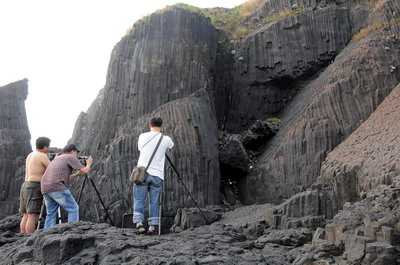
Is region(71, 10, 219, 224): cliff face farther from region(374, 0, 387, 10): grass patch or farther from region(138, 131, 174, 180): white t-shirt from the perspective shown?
region(374, 0, 387, 10): grass patch

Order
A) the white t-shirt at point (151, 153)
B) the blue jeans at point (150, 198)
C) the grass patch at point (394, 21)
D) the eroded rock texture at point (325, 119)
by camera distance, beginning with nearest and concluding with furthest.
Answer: the blue jeans at point (150, 198), the white t-shirt at point (151, 153), the eroded rock texture at point (325, 119), the grass patch at point (394, 21)

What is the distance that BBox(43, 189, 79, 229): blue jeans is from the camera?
32.4ft

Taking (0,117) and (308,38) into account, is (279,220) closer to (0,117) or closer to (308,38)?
(308,38)

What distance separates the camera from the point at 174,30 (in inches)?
745

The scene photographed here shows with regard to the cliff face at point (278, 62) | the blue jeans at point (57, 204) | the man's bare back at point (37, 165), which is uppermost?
the cliff face at point (278, 62)

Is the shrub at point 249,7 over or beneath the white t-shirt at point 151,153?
over

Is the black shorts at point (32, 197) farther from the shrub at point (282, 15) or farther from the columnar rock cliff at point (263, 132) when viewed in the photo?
the shrub at point (282, 15)

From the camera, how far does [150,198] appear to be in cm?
961

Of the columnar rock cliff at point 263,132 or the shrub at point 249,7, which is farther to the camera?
the shrub at point 249,7

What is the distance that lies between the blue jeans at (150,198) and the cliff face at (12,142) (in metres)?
9.61

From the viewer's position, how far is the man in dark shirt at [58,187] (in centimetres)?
988

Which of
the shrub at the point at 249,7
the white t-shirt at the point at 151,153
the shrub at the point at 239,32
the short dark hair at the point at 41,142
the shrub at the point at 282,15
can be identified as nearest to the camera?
the white t-shirt at the point at 151,153

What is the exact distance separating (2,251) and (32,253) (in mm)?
1383

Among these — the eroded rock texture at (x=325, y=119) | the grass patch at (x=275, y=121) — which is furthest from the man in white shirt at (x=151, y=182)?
the grass patch at (x=275, y=121)
